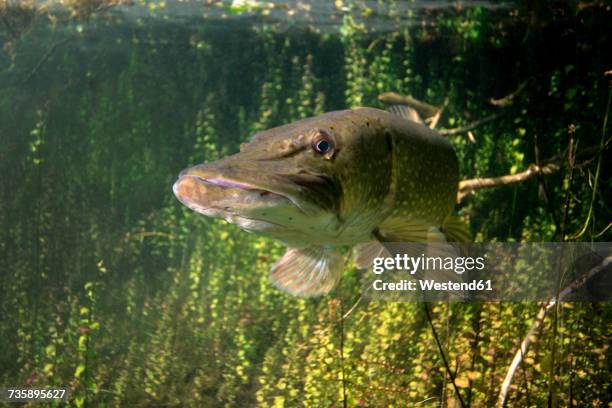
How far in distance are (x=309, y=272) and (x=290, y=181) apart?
0.75m

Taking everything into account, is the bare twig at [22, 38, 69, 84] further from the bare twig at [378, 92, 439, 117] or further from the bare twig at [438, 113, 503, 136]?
the bare twig at [438, 113, 503, 136]

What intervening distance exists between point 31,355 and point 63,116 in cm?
439

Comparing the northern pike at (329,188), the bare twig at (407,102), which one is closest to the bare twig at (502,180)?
the bare twig at (407,102)

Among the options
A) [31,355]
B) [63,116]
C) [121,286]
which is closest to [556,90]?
[121,286]

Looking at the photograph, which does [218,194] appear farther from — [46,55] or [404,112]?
[46,55]

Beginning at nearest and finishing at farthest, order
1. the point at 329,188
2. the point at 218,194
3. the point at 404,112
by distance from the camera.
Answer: the point at 218,194 < the point at 329,188 < the point at 404,112

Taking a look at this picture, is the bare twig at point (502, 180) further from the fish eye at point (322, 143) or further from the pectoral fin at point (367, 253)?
→ the fish eye at point (322, 143)

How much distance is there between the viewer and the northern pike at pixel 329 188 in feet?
4.67

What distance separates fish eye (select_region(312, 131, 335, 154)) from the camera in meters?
1.71

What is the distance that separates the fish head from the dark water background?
0.87 meters

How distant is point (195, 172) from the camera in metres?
1.40

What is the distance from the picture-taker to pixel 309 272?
2.16 m

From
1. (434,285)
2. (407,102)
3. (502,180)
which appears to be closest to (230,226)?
(407,102)

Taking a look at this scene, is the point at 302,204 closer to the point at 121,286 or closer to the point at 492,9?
the point at 492,9
